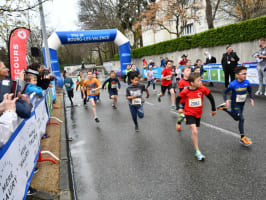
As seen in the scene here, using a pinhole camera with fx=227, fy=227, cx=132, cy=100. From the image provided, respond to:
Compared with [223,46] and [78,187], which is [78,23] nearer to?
[223,46]

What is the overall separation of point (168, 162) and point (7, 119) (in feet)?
9.13

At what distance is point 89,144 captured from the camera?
18.2 ft

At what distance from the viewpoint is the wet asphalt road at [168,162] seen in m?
3.22

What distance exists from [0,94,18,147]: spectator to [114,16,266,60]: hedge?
45.1ft

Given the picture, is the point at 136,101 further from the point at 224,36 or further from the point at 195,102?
the point at 224,36

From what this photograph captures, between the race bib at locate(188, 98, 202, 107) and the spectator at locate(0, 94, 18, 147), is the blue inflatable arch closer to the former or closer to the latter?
the race bib at locate(188, 98, 202, 107)

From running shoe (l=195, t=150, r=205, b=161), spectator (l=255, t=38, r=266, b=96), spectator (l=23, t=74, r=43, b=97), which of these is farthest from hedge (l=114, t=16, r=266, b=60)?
spectator (l=23, t=74, r=43, b=97)

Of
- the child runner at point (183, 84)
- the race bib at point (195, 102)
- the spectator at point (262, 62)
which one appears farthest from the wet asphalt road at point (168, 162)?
the spectator at point (262, 62)

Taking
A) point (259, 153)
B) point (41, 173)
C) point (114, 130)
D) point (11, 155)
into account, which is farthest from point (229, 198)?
point (114, 130)

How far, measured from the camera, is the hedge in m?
13.1

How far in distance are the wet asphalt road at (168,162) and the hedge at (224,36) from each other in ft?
26.8

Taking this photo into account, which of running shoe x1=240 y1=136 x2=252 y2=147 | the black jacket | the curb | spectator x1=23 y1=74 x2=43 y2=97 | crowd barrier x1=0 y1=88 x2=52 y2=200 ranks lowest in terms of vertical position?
the curb

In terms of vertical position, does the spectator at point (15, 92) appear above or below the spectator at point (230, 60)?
below

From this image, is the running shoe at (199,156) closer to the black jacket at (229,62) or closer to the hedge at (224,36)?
the black jacket at (229,62)
